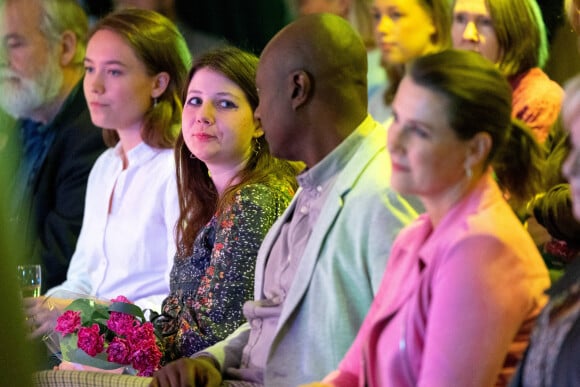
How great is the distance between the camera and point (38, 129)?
443cm

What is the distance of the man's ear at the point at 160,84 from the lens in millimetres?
3445

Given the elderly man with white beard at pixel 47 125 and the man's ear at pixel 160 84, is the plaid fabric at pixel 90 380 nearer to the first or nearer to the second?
the man's ear at pixel 160 84

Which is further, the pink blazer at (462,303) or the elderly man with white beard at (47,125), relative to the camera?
the elderly man with white beard at (47,125)

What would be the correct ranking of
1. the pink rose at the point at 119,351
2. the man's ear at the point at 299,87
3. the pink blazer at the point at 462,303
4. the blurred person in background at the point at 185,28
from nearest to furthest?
the pink blazer at the point at 462,303, the man's ear at the point at 299,87, the pink rose at the point at 119,351, the blurred person in background at the point at 185,28

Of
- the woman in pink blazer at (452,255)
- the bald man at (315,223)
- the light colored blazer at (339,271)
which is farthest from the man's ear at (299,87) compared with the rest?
the woman in pink blazer at (452,255)

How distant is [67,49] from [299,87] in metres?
2.48

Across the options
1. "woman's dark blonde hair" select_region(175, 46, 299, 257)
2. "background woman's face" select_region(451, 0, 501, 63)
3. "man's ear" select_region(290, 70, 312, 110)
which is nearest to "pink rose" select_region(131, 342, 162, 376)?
"woman's dark blonde hair" select_region(175, 46, 299, 257)

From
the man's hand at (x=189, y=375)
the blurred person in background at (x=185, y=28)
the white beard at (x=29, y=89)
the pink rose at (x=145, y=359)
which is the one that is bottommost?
the pink rose at (x=145, y=359)

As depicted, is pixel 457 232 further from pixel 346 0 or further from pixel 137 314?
pixel 346 0

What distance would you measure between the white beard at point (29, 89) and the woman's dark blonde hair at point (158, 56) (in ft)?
3.26

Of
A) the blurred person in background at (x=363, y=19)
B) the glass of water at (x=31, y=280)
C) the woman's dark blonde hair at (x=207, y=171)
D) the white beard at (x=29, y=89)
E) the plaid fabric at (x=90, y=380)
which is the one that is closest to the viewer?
the plaid fabric at (x=90, y=380)

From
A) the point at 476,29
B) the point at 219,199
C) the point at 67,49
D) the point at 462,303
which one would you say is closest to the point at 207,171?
the point at 219,199

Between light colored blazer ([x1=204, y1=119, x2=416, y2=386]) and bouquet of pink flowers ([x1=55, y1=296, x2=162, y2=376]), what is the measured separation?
1.58 feet

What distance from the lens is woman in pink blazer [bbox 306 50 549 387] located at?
162 centimetres
